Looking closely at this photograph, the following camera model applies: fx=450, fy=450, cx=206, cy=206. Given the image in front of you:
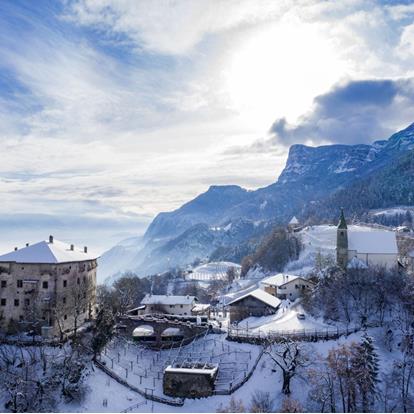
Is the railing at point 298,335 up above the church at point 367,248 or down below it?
below

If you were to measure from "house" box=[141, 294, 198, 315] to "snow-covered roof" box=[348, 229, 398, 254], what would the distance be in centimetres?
3664

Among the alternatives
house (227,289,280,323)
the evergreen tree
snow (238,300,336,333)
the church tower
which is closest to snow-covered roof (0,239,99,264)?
house (227,289,280,323)

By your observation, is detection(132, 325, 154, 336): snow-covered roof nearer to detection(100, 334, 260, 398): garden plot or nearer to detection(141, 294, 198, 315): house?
detection(100, 334, 260, 398): garden plot

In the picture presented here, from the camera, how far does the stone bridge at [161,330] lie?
69875 millimetres

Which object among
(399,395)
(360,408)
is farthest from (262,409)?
(399,395)

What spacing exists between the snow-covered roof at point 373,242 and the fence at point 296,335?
112 ft

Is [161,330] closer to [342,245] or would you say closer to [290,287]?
[290,287]

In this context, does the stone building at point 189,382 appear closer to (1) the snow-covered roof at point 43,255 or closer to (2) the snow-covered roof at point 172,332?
(2) the snow-covered roof at point 172,332

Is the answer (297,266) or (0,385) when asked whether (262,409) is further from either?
(297,266)

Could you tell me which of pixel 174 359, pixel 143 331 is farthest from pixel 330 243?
pixel 174 359

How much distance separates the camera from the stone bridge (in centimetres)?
6988

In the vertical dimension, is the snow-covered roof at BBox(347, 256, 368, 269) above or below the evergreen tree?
above

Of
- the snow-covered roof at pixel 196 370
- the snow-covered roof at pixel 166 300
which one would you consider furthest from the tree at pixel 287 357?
the snow-covered roof at pixel 166 300

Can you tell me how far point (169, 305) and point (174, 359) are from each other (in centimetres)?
3209
